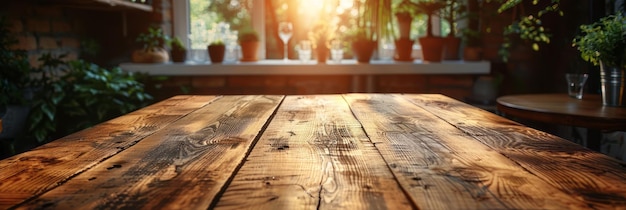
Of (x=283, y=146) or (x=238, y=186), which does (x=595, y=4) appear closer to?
(x=283, y=146)

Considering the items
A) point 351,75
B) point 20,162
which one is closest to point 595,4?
point 351,75

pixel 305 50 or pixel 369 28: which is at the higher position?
pixel 369 28

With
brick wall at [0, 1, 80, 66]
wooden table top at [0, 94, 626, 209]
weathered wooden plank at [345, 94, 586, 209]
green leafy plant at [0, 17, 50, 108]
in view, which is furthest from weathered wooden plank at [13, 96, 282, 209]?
brick wall at [0, 1, 80, 66]

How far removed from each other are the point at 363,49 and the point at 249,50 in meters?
0.69

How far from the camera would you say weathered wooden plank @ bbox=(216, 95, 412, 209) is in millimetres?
643

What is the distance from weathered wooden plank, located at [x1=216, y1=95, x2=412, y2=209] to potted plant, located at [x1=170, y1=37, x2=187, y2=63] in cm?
222

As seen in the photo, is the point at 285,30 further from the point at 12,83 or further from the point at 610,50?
the point at 610,50

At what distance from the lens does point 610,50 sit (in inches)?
72.4

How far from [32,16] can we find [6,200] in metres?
2.31

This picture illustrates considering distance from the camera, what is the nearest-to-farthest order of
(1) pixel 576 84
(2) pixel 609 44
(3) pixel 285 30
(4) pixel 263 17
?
(2) pixel 609 44 < (1) pixel 576 84 < (3) pixel 285 30 < (4) pixel 263 17

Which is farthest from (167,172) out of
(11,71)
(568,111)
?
(11,71)

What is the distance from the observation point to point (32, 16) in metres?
2.68

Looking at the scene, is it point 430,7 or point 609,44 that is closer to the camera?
point 609,44

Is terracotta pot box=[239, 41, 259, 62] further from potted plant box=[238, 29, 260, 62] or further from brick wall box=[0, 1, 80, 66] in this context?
brick wall box=[0, 1, 80, 66]
